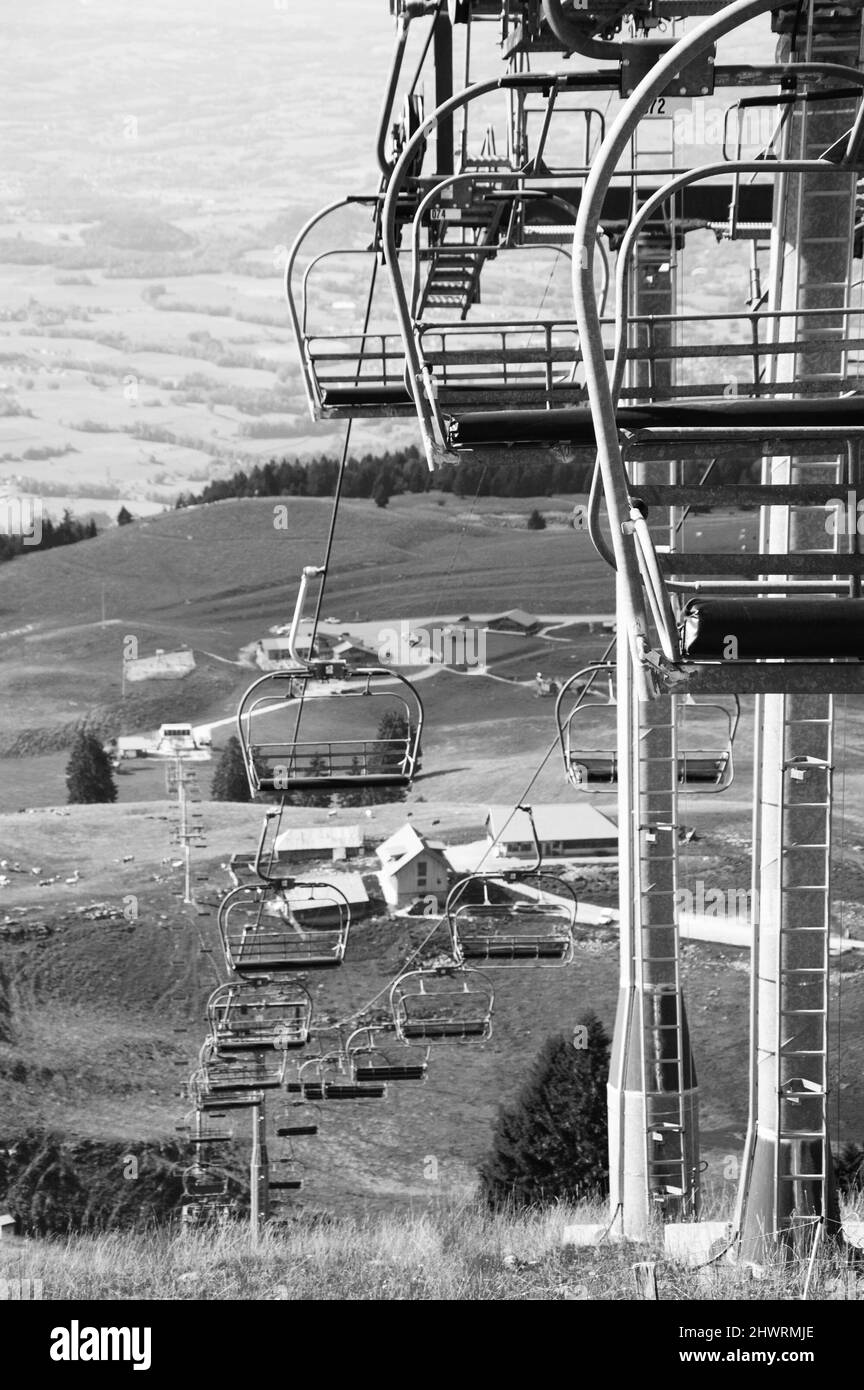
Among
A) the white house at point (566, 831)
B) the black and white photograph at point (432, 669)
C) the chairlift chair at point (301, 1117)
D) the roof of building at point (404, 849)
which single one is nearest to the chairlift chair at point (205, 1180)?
the black and white photograph at point (432, 669)

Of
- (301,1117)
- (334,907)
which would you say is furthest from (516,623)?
(301,1117)

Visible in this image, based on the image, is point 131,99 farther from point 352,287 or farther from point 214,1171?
point 214,1171

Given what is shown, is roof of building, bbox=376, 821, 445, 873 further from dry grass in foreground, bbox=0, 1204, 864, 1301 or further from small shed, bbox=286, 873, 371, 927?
dry grass in foreground, bbox=0, 1204, 864, 1301

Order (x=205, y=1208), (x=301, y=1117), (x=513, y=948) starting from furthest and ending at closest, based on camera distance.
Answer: (x=301, y=1117), (x=205, y=1208), (x=513, y=948)

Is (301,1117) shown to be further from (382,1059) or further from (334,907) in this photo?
(334,907)

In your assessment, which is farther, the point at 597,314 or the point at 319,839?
the point at 319,839

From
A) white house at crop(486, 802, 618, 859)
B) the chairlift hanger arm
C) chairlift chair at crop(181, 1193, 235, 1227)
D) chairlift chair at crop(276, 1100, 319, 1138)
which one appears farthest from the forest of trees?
the chairlift hanger arm
